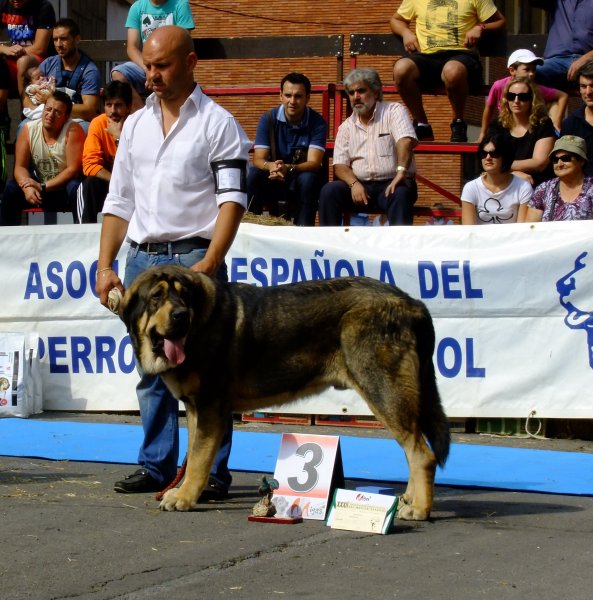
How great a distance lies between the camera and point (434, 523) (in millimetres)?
5656

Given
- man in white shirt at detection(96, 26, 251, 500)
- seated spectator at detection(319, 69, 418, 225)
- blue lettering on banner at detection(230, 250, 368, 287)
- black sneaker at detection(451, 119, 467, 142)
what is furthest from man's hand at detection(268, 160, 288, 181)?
man in white shirt at detection(96, 26, 251, 500)

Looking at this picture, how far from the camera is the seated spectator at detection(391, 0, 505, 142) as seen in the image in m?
11.4

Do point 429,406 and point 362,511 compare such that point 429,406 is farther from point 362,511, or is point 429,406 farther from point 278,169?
point 278,169

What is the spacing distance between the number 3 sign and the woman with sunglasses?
12.8 ft

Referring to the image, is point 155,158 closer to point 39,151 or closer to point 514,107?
point 514,107

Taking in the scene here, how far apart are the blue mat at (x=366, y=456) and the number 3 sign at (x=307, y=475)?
1034 mm

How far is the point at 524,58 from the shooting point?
1093cm

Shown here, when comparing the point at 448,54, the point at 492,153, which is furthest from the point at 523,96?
the point at 448,54

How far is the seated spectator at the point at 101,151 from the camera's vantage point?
11.0m

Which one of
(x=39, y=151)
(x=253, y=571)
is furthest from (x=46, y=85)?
(x=253, y=571)

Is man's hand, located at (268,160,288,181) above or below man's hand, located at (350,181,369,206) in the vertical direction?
above

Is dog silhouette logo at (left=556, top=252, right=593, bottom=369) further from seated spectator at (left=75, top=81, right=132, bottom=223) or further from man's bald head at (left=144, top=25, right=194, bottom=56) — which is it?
seated spectator at (left=75, top=81, right=132, bottom=223)

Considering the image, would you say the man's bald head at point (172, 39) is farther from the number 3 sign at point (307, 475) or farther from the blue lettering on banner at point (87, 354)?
the blue lettering on banner at point (87, 354)

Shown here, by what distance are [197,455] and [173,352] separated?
0.58 meters
